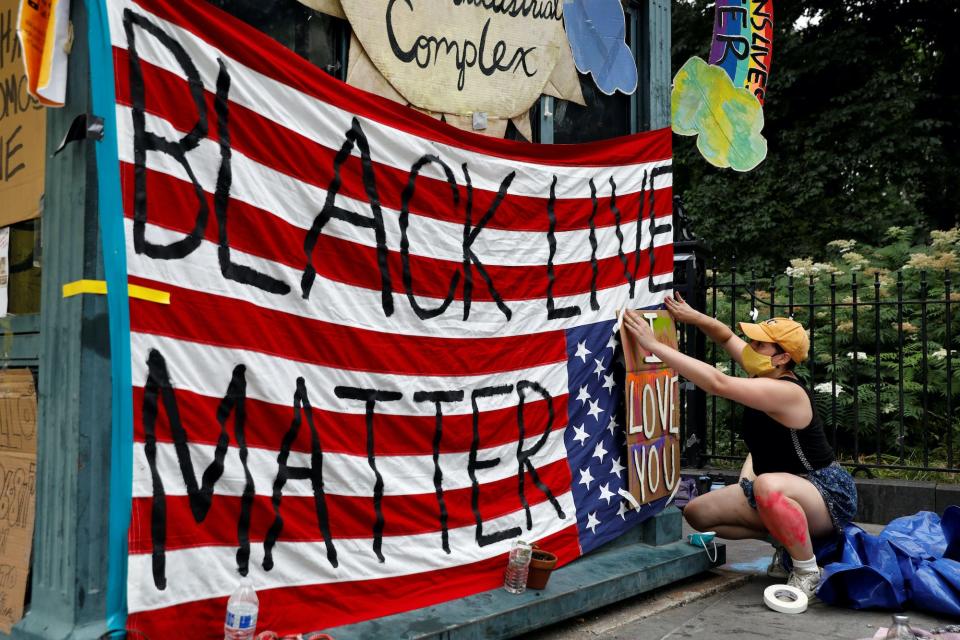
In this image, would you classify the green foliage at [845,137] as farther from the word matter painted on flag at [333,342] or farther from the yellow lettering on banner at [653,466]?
the word matter painted on flag at [333,342]

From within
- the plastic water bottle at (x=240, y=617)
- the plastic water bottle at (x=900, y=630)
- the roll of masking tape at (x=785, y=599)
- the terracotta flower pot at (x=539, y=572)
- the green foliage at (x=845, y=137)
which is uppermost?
the green foliage at (x=845, y=137)

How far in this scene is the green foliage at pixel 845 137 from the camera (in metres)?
15.2

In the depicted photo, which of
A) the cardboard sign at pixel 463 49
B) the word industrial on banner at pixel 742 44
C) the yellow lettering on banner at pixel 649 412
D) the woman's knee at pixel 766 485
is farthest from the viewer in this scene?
the word industrial on banner at pixel 742 44

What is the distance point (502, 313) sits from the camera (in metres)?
4.15

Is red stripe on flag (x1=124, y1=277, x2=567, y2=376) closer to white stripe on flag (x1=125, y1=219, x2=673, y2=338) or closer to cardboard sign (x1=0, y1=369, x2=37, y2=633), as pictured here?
white stripe on flag (x1=125, y1=219, x2=673, y2=338)

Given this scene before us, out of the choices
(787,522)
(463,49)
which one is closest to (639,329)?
(787,522)

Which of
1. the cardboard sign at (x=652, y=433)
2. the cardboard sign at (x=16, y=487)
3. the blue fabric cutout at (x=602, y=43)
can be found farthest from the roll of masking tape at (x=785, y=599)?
the cardboard sign at (x=16, y=487)

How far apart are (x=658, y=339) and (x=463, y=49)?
2188 mm

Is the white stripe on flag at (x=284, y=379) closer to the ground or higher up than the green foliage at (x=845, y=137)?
closer to the ground

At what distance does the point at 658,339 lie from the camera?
5.16 m

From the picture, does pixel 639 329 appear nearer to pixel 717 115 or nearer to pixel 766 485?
pixel 766 485

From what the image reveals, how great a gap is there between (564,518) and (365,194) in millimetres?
2064

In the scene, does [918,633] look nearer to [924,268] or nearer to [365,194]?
[365,194]

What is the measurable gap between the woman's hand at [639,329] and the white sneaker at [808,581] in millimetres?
1574
